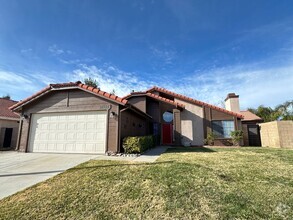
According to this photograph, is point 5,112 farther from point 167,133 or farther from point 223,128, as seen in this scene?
point 223,128

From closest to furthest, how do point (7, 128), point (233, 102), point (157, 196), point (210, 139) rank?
point (157, 196), point (7, 128), point (210, 139), point (233, 102)

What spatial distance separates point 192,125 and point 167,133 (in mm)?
2523

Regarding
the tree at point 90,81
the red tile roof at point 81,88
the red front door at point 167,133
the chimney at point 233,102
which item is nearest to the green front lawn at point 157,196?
the red tile roof at point 81,88

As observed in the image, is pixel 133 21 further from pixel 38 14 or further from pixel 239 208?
pixel 239 208

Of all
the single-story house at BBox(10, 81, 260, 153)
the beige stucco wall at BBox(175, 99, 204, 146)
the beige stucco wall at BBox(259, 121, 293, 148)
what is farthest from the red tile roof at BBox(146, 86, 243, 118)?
the single-story house at BBox(10, 81, 260, 153)

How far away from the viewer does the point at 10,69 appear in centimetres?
1257

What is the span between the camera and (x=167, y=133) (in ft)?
52.5

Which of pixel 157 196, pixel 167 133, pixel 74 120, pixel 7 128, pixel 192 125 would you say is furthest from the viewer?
pixel 167 133

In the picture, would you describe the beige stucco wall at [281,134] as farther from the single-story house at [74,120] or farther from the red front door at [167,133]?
the single-story house at [74,120]

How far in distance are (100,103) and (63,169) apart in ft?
14.3

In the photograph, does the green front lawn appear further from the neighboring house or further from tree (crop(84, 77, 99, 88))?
tree (crop(84, 77, 99, 88))

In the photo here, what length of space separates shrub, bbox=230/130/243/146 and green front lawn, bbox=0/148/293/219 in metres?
9.45

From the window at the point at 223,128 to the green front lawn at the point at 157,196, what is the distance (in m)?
9.81

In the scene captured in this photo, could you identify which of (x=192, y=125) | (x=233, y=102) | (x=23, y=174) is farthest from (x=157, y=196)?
(x=233, y=102)
